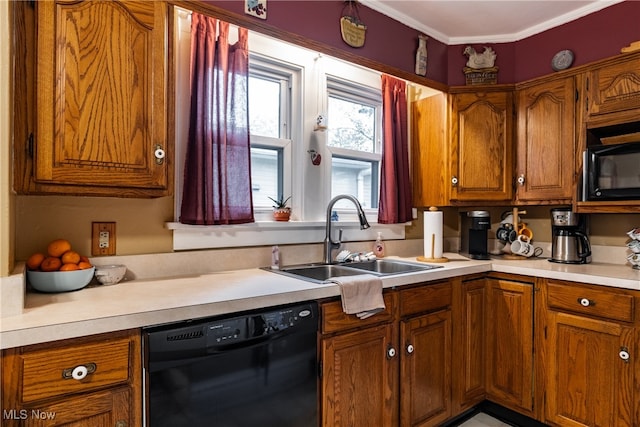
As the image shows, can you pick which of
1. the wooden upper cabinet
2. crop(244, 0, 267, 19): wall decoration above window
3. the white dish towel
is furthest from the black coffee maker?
crop(244, 0, 267, 19): wall decoration above window

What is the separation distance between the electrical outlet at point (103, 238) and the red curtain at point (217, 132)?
11.8 inches

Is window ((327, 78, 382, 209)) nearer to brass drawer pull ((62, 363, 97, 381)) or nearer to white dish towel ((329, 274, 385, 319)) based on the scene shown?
white dish towel ((329, 274, 385, 319))

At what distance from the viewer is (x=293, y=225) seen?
2129 mm

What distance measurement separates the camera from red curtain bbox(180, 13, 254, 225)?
175 cm

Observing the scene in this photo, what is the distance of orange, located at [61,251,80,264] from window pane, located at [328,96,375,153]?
1.60 meters

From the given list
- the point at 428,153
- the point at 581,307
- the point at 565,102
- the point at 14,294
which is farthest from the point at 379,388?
the point at 565,102

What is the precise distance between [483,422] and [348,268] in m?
1.28

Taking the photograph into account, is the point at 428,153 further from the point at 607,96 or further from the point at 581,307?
the point at 581,307

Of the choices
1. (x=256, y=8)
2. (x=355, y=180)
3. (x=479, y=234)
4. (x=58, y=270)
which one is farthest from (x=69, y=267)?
(x=479, y=234)

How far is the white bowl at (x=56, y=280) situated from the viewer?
1.30 metres

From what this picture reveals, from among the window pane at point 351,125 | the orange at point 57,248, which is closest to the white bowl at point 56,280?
the orange at point 57,248

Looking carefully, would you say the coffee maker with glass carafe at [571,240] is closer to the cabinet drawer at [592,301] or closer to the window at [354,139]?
the cabinet drawer at [592,301]

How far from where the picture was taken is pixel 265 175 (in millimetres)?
2195

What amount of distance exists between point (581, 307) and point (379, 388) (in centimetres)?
116
